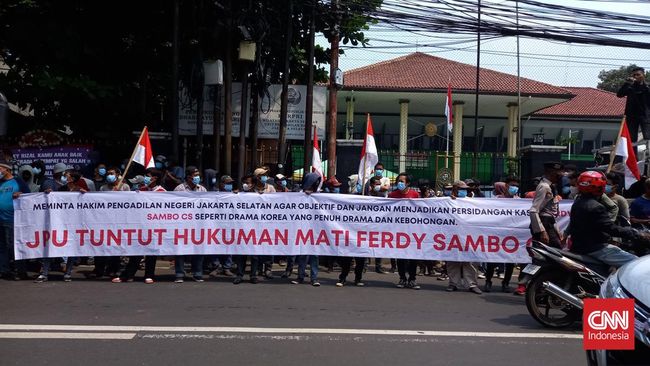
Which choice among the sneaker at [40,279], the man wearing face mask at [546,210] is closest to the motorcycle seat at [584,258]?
the man wearing face mask at [546,210]

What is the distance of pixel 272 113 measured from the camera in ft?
63.0

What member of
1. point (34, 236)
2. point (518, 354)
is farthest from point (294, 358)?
point (34, 236)

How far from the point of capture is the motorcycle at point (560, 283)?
819cm

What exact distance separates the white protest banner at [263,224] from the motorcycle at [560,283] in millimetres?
2634

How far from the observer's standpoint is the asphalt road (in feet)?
22.4

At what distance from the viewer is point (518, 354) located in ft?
23.4

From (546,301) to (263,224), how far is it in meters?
4.66

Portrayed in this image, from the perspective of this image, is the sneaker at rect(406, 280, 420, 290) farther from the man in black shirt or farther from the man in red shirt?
the man in black shirt

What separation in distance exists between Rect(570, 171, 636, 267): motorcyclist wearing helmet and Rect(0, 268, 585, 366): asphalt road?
0.94 metres

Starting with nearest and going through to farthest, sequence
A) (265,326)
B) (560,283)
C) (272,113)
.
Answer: (265,326) < (560,283) < (272,113)

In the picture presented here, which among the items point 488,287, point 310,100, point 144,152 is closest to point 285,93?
point 310,100

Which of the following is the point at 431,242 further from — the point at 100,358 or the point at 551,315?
the point at 100,358

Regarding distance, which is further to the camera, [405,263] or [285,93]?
[285,93]

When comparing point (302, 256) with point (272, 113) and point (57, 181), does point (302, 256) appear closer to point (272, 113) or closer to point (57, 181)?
point (57, 181)
